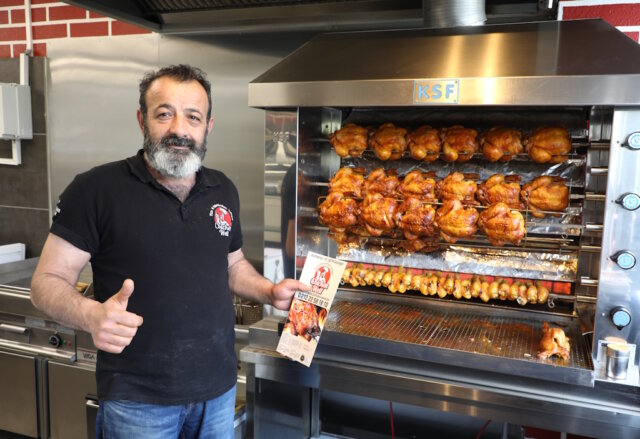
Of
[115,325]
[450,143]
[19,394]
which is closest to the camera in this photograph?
[115,325]

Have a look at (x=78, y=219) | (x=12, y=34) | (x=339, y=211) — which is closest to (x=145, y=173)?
(x=78, y=219)

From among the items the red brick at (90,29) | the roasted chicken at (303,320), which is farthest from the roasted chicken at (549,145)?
the red brick at (90,29)

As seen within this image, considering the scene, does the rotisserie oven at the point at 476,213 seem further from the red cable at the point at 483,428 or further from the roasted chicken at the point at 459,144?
the red cable at the point at 483,428

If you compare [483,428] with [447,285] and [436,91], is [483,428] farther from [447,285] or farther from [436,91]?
[436,91]

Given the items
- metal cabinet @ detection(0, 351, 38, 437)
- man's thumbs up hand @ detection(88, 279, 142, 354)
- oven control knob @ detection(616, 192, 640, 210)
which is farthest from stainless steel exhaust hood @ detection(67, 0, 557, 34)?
metal cabinet @ detection(0, 351, 38, 437)

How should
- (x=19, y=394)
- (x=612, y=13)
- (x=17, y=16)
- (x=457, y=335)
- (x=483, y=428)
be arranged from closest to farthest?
1. (x=457, y=335)
2. (x=612, y=13)
3. (x=483, y=428)
4. (x=19, y=394)
5. (x=17, y=16)

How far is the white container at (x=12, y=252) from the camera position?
337cm

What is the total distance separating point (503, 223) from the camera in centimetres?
186

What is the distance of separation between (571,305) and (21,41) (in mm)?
3496

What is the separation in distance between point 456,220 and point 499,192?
19 cm

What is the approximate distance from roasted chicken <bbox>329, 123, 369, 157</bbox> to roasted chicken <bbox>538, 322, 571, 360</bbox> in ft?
3.13

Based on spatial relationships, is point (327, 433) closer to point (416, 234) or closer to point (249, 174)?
point (416, 234)

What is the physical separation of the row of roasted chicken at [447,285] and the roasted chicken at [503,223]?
0.22m

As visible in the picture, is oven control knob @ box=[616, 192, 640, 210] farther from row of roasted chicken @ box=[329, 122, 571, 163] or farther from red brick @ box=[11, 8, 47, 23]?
red brick @ box=[11, 8, 47, 23]
